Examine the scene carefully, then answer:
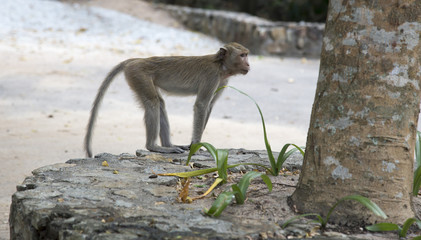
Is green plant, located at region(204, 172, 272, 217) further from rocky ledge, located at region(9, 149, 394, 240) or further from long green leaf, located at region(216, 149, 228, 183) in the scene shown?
long green leaf, located at region(216, 149, 228, 183)

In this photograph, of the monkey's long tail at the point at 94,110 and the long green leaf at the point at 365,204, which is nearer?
the long green leaf at the point at 365,204

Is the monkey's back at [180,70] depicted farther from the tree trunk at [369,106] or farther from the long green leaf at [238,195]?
the tree trunk at [369,106]

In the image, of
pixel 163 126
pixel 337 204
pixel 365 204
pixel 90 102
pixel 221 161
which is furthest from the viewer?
pixel 90 102

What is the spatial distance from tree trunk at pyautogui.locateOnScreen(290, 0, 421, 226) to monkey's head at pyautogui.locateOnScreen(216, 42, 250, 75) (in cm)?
249

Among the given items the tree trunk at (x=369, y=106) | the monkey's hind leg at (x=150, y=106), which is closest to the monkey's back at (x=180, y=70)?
the monkey's hind leg at (x=150, y=106)

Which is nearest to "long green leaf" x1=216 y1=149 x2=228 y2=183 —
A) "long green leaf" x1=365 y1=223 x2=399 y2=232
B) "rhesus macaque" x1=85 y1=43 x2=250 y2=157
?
"long green leaf" x1=365 y1=223 x2=399 y2=232

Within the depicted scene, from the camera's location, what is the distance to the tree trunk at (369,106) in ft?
10.3

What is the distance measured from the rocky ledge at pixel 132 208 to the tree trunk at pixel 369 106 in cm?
34

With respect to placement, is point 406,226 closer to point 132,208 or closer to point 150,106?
point 132,208

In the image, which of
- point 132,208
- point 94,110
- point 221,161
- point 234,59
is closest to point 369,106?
point 221,161

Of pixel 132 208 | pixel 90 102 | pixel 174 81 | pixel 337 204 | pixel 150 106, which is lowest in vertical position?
pixel 90 102

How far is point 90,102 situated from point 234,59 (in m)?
4.87

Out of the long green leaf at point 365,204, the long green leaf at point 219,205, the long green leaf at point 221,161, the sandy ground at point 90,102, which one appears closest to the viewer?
the long green leaf at point 365,204

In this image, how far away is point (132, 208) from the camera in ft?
11.2
